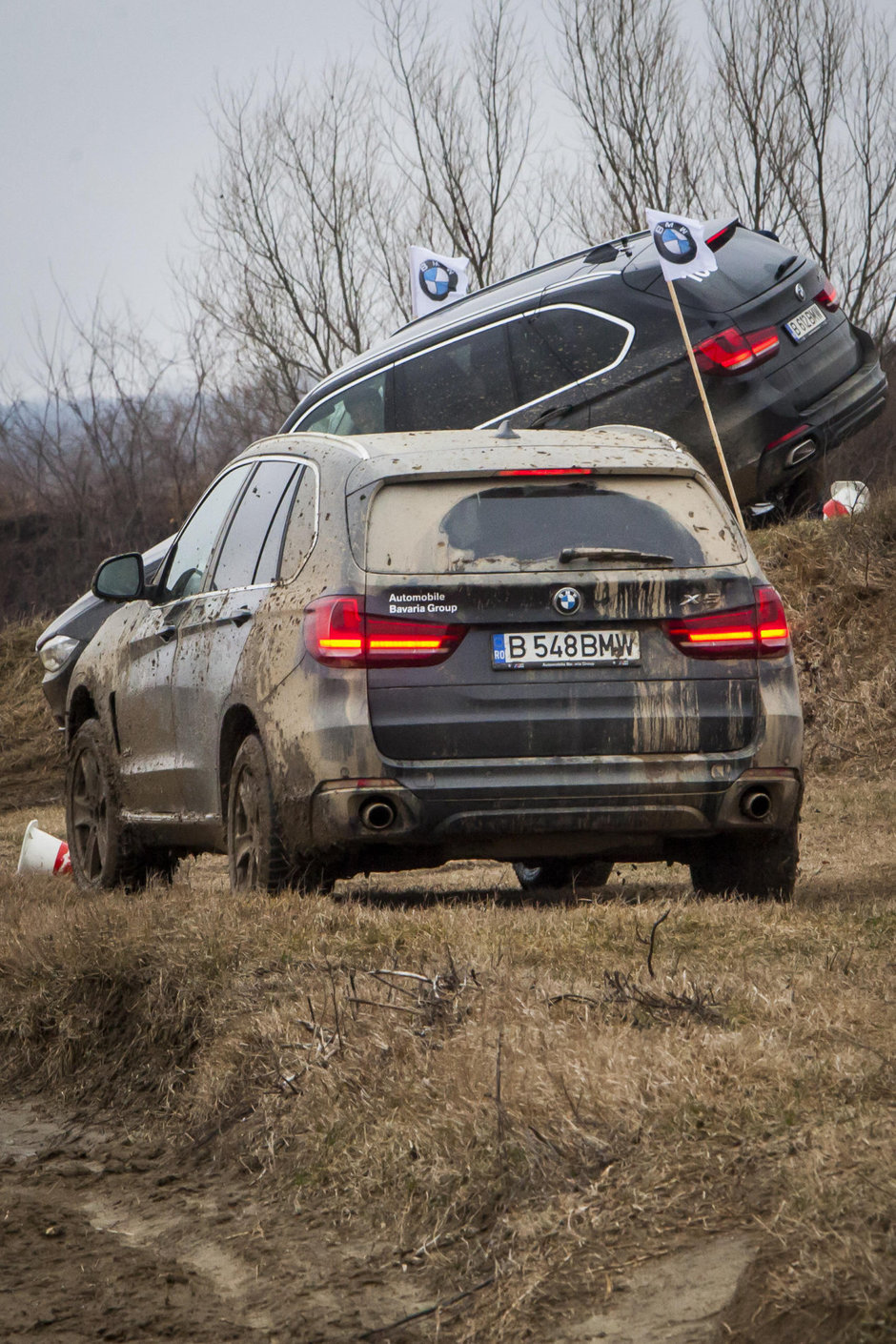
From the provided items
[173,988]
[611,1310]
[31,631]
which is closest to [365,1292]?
[611,1310]

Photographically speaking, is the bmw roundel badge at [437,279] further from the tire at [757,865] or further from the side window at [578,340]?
the tire at [757,865]

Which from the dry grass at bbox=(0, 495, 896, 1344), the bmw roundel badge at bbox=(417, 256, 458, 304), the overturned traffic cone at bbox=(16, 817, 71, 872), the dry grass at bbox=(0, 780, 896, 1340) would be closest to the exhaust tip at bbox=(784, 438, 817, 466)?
the bmw roundel badge at bbox=(417, 256, 458, 304)

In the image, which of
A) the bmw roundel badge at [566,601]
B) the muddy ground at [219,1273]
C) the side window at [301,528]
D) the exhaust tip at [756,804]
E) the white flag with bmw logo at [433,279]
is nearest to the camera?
the muddy ground at [219,1273]

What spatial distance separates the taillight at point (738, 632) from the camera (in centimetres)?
548

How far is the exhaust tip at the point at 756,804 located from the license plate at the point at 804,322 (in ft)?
21.5

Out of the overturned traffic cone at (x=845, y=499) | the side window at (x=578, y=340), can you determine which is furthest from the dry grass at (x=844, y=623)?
the side window at (x=578, y=340)

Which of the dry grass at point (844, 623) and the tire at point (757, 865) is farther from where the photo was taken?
the dry grass at point (844, 623)

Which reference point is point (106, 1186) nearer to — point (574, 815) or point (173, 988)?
point (173, 988)

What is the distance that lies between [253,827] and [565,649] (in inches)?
49.6

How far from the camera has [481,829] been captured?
5.32 metres

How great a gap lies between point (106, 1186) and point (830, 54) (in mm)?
22549

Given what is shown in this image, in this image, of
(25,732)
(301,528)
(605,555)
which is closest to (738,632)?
(605,555)

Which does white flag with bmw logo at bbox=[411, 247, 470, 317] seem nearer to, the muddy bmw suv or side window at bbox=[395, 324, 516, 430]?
side window at bbox=[395, 324, 516, 430]

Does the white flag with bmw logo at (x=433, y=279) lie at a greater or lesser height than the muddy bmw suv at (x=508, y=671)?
greater
